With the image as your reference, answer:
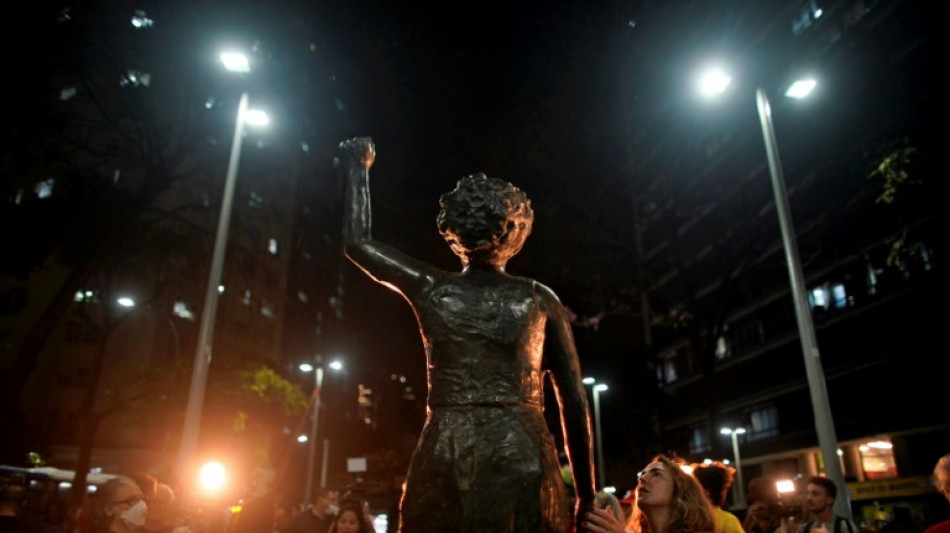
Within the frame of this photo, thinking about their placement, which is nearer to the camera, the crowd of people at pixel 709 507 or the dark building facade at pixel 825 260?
the crowd of people at pixel 709 507

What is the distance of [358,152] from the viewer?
3.15m

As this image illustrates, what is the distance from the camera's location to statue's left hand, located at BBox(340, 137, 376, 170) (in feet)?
10.3

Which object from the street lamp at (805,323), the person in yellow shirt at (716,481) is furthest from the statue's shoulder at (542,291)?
the street lamp at (805,323)

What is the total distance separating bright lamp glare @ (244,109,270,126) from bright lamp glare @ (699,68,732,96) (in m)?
7.56

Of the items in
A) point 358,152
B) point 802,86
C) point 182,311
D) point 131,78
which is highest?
point 182,311

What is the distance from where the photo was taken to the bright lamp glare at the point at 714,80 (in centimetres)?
1121

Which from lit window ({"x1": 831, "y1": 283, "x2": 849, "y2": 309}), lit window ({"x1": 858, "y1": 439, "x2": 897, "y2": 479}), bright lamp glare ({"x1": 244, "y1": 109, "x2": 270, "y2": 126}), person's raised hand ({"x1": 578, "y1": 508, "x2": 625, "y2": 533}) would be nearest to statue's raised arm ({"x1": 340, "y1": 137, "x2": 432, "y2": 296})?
person's raised hand ({"x1": 578, "y1": 508, "x2": 625, "y2": 533})

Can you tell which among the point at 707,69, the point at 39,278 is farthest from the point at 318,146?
the point at 707,69

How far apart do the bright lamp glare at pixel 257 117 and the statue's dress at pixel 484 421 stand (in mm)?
10466

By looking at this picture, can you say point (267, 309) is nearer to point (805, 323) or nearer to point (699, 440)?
point (699, 440)

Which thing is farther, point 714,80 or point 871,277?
point 871,277

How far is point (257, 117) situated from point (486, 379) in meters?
11.1

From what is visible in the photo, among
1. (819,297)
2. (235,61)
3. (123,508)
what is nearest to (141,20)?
(235,61)

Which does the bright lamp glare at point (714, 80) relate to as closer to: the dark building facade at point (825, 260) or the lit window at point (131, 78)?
the dark building facade at point (825, 260)
